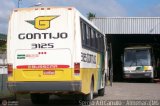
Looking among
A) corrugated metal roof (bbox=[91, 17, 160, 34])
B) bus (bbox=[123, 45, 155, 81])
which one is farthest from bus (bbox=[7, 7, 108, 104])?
corrugated metal roof (bbox=[91, 17, 160, 34])

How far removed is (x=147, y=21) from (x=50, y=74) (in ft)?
76.0

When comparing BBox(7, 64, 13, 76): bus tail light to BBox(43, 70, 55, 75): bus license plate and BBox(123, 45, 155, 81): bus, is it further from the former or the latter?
BBox(123, 45, 155, 81): bus

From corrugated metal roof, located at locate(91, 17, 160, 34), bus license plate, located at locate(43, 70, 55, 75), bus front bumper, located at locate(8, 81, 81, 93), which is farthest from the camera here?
corrugated metal roof, located at locate(91, 17, 160, 34)

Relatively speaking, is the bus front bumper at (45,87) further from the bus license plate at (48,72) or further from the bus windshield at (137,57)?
the bus windshield at (137,57)

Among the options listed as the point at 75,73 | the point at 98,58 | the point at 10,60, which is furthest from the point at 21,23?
the point at 98,58

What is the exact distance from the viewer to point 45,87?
1408cm

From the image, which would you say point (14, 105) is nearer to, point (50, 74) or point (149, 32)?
point (50, 74)

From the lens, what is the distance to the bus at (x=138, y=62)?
117 ft

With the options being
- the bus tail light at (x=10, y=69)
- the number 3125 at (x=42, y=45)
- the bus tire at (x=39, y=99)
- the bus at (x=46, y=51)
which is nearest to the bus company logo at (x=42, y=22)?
the bus at (x=46, y=51)

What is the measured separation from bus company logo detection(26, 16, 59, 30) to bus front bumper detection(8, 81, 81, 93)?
6.04 ft

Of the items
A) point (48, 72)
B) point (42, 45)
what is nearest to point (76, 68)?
point (48, 72)

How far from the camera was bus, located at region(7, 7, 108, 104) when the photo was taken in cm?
1409

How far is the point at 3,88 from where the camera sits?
16219 mm

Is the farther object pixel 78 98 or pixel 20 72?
pixel 78 98
